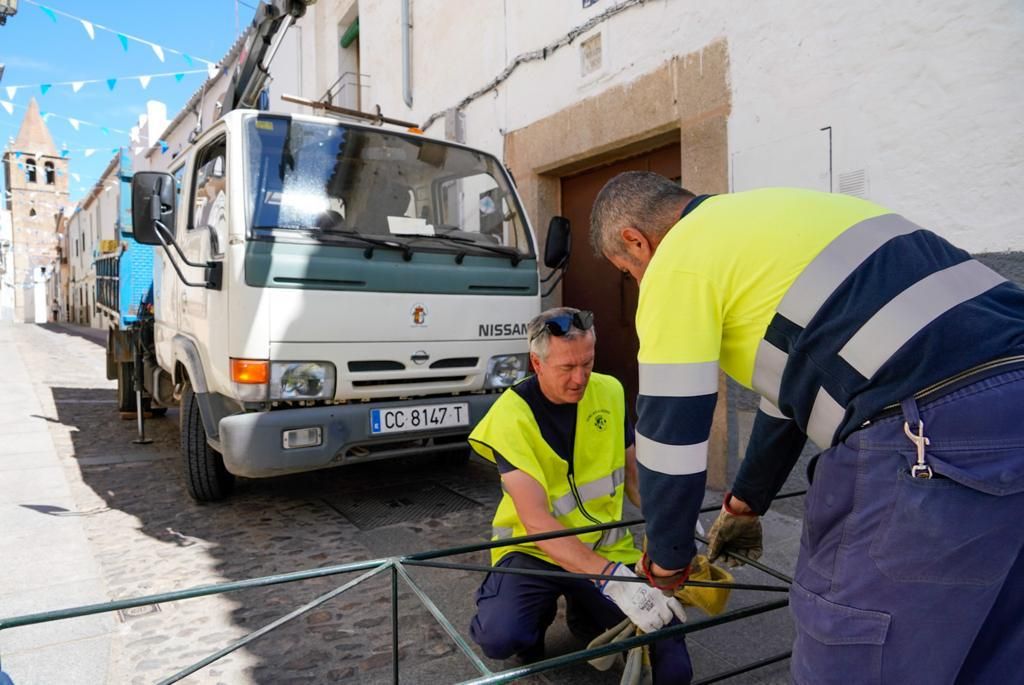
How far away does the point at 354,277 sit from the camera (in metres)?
3.61

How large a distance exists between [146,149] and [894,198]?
22.7 meters

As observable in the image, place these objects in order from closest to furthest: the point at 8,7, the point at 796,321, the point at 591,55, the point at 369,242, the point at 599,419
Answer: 1. the point at 796,321
2. the point at 599,419
3. the point at 369,242
4. the point at 591,55
5. the point at 8,7

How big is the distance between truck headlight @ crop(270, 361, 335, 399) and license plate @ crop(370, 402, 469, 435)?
286 millimetres

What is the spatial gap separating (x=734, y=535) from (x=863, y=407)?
837mm

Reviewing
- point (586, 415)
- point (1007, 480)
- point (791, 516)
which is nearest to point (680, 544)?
point (1007, 480)

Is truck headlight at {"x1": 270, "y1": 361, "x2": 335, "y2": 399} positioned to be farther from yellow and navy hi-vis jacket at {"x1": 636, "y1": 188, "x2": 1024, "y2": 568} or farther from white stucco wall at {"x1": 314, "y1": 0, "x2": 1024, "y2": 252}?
white stucco wall at {"x1": 314, "y1": 0, "x2": 1024, "y2": 252}

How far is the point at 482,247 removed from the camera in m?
4.12

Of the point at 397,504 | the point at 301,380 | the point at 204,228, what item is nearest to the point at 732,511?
the point at 301,380

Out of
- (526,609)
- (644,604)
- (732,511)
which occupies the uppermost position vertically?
(732,511)

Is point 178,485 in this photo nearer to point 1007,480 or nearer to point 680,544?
point 680,544

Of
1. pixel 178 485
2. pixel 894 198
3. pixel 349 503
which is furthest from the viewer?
pixel 178 485

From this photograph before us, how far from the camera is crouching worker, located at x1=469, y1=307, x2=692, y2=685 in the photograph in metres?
2.18

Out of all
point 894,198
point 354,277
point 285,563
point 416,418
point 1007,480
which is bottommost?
point 285,563

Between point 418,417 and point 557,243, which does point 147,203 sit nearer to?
point 418,417
